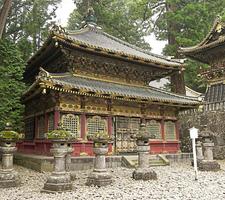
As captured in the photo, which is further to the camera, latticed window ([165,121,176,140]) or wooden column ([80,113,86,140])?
latticed window ([165,121,176,140])

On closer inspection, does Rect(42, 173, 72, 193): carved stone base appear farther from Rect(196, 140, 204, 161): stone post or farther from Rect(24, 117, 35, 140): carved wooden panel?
Rect(24, 117, 35, 140): carved wooden panel

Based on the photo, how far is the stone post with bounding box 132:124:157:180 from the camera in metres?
11.3

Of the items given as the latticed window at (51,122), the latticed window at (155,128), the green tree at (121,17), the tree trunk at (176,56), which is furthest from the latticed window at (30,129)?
the green tree at (121,17)

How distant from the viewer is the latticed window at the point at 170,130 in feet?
63.7

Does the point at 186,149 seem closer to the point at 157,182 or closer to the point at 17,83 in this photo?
the point at 157,182

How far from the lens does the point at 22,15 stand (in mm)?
27781

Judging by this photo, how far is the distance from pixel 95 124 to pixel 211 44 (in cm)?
1075

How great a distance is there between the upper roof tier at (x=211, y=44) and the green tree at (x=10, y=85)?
12.2 m

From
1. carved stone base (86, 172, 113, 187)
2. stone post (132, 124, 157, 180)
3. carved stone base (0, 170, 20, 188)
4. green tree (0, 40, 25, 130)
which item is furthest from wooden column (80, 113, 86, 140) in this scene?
carved stone base (0, 170, 20, 188)

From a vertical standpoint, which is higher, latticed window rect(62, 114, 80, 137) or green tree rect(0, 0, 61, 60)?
green tree rect(0, 0, 61, 60)

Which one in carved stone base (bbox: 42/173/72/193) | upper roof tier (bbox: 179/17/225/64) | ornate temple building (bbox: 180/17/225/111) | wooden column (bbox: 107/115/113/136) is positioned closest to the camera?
carved stone base (bbox: 42/173/72/193)

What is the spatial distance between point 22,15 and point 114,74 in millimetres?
14295

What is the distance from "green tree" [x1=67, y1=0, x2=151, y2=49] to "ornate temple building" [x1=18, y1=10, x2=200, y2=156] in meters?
7.92

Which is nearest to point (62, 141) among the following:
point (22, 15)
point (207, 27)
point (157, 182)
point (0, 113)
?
point (157, 182)
